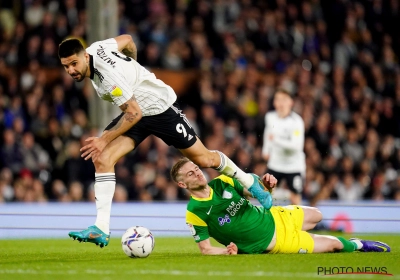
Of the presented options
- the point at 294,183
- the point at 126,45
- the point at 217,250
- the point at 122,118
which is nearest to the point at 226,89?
the point at 294,183

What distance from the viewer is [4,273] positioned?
6801mm

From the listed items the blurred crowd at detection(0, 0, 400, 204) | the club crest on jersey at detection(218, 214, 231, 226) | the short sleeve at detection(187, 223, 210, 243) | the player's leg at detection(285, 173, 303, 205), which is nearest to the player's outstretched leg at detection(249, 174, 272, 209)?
the club crest on jersey at detection(218, 214, 231, 226)

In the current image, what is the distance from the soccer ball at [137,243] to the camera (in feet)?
26.4

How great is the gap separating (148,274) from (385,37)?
51.0ft

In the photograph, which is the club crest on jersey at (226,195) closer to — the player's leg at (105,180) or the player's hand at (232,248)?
the player's hand at (232,248)

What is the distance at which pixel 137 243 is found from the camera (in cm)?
805

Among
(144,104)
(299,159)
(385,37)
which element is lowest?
(299,159)

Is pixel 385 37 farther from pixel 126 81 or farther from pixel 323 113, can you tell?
pixel 126 81

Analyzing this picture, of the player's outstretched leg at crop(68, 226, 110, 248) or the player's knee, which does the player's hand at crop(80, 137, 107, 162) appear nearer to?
the player's outstretched leg at crop(68, 226, 110, 248)

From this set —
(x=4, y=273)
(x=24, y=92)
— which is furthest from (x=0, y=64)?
(x=4, y=273)

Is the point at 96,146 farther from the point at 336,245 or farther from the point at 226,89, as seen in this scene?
the point at 226,89

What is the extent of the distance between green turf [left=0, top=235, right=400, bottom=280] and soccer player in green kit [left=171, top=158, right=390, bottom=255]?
234 mm

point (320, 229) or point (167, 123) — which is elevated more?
point (167, 123)
